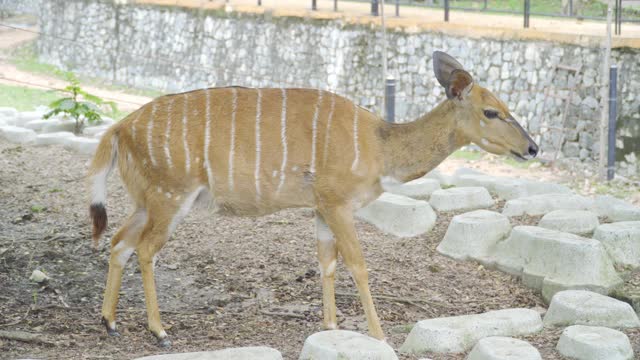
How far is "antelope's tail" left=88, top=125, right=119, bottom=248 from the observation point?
521 cm

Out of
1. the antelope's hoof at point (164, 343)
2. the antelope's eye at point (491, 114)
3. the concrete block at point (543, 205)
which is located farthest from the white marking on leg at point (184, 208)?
the concrete block at point (543, 205)

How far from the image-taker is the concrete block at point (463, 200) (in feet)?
24.1

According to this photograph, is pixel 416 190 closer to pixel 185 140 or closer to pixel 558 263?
pixel 558 263

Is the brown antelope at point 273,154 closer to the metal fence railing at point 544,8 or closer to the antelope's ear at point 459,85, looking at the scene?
the antelope's ear at point 459,85

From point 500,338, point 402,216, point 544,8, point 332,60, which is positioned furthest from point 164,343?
point 544,8

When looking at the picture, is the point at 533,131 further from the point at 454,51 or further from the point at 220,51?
the point at 220,51

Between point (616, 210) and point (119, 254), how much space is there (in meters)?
3.49

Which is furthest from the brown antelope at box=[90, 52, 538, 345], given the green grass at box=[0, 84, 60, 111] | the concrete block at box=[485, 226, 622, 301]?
the green grass at box=[0, 84, 60, 111]

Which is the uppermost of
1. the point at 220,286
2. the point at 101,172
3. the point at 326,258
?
the point at 101,172

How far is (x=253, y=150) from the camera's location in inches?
203

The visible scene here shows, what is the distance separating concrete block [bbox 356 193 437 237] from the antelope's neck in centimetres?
171

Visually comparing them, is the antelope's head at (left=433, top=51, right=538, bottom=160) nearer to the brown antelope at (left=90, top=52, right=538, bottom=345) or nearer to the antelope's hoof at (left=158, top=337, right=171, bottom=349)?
the brown antelope at (left=90, top=52, right=538, bottom=345)

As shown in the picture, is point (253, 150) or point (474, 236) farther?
point (474, 236)

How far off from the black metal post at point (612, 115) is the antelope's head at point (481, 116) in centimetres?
514
